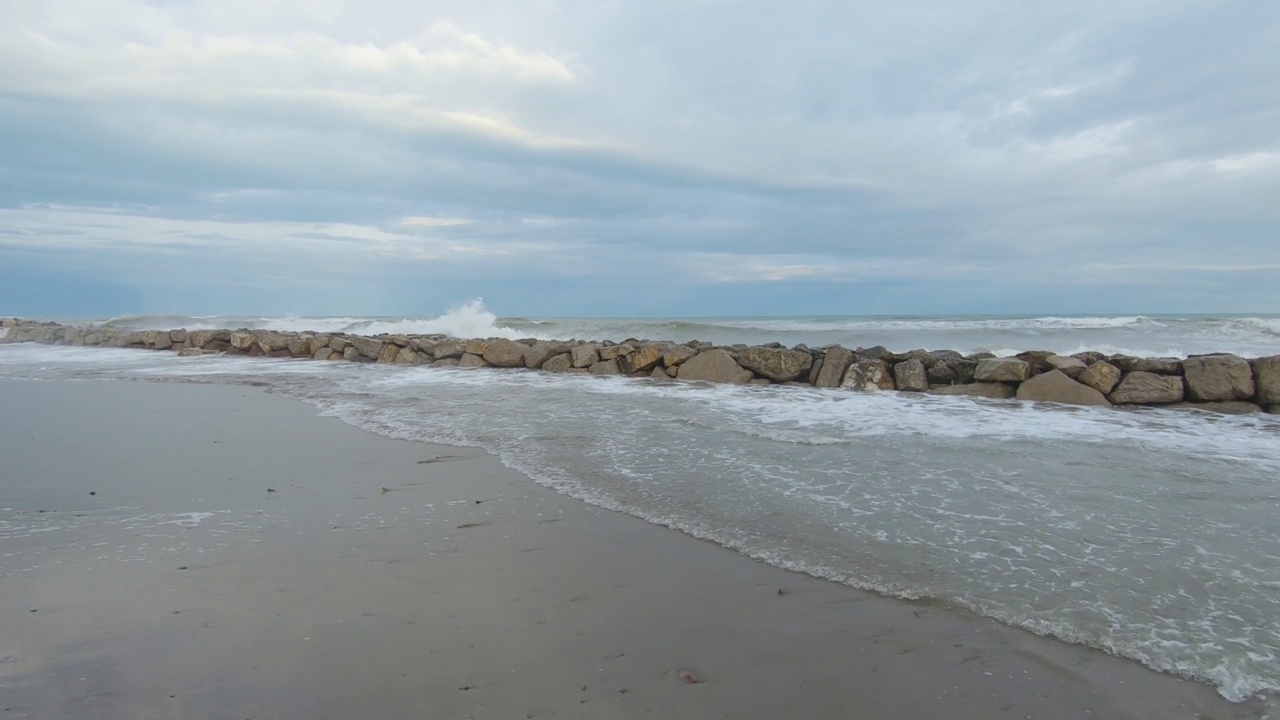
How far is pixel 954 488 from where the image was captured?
15.0ft

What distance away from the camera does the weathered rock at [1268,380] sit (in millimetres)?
7684

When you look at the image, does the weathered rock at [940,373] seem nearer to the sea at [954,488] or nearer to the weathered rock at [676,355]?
the sea at [954,488]

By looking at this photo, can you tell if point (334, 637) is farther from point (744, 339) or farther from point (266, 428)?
point (744, 339)

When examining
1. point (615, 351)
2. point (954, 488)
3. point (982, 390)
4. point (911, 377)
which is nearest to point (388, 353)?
point (615, 351)

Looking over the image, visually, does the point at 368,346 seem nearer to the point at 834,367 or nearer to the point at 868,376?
the point at 834,367

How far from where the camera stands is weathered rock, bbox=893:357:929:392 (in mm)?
9555

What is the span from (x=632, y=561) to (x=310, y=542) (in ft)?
5.74

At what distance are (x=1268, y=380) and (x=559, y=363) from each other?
1034cm

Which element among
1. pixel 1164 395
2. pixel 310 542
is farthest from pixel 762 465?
pixel 1164 395

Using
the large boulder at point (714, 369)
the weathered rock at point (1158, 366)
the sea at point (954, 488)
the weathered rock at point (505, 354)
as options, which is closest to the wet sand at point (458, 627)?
the sea at point (954, 488)

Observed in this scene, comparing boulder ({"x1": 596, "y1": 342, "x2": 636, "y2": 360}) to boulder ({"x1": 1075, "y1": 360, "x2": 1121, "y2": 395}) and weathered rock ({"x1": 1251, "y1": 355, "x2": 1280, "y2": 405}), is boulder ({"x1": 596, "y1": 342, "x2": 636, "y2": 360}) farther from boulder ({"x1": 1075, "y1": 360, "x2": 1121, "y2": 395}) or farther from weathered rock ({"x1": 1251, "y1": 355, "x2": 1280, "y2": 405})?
weathered rock ({"x1": 1251, "y1": 355, "x2": 1280, "y2": 405})

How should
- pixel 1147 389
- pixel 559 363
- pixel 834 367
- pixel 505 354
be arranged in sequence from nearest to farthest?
pixel 1147 389, pixel 834 367, pixel 559 363, pixel 505 354

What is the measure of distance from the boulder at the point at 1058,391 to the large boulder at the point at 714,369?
13.1ft

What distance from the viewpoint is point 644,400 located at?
28.7ft
